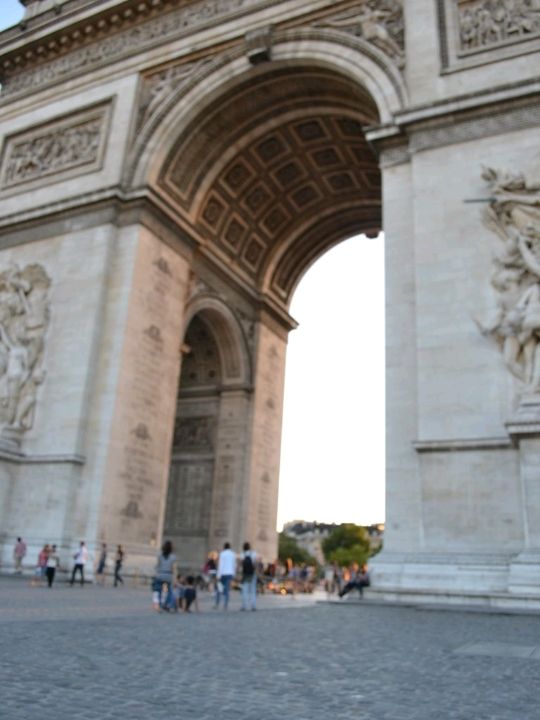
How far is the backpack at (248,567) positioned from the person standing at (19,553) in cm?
744

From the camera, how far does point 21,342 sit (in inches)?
736

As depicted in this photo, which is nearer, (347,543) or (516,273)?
(516,273)

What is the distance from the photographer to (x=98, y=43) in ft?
72.4

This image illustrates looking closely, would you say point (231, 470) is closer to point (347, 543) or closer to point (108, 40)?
point (108, 40)

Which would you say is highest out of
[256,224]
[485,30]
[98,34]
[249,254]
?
[98,34]

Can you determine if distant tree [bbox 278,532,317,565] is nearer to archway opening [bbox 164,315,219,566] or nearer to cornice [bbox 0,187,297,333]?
archway opening [bbox 164,315,219,566]

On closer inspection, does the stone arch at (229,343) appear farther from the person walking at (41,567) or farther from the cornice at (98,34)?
the person walking at (41,567)

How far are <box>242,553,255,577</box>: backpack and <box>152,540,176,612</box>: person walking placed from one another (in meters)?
1.30

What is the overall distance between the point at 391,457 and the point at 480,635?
21.3ft

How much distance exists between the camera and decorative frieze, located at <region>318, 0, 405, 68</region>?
1681cm

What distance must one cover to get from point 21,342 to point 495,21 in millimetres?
14706

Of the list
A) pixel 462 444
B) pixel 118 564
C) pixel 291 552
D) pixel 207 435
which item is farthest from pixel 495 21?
pixel 291 552

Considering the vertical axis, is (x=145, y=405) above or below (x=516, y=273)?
below

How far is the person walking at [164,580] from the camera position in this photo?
985cm
